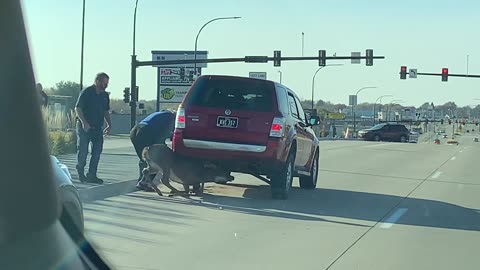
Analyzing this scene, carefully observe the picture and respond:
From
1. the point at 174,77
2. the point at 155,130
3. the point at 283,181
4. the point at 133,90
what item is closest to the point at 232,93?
the point at 155,130

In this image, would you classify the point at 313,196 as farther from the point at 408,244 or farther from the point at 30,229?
the point at 30,229

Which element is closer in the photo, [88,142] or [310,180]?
[88,142]

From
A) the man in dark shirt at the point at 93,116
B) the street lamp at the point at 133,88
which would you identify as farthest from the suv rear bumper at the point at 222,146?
the street lamp at the point at 133,88

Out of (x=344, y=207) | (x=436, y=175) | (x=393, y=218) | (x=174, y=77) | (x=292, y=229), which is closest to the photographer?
(x=292, y=229)

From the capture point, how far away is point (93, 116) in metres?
12.9

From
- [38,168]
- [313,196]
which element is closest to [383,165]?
[313,196]

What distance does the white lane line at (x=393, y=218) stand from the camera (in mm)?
10227

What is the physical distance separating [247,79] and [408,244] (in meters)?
4.71

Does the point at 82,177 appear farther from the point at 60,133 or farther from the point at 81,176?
the point at 60,133

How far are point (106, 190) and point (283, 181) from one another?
3.15 m

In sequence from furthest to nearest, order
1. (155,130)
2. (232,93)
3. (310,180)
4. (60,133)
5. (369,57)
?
(369,57) < (60,133) < (310,180) < (155,130) < (232,93)

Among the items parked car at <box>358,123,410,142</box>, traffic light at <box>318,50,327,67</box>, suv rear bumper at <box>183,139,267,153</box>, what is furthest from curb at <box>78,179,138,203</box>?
parked car at <box>358,123,410,142</box>

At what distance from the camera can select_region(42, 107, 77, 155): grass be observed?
23172 mm

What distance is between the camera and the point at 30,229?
155 inches
